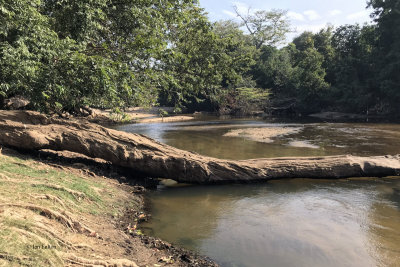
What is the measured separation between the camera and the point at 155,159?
26.8 ft

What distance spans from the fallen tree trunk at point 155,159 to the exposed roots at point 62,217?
11.3 ft

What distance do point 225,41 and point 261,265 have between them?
1051cm

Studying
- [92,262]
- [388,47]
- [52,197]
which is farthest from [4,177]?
[388,47]

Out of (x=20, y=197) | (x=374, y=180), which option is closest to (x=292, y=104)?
(x=374, y=180)

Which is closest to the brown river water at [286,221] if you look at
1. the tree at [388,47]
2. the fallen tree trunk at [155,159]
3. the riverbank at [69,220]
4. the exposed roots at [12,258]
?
the fallen tree trunk at [155,159]

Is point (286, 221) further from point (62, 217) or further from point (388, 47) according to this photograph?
point (388, 47)

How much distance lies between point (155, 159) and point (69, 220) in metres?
3.91

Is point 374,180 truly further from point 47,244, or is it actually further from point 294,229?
point 47,244

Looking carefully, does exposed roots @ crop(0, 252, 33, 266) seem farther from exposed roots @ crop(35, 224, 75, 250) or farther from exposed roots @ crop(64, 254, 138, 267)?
exposed roots @ crop(35, 224, 75, 250)

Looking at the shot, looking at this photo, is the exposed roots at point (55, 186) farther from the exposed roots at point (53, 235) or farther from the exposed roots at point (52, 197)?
the exposed roots at point (53, 235)

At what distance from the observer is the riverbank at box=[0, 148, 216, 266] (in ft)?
10.8

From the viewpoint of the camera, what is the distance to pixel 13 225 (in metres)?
3.42

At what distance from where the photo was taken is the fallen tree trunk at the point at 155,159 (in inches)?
289

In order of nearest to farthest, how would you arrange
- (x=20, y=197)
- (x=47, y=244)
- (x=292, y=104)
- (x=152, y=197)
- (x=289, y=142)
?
(x=47, y=244)
(x=20, y=197)
(x=152, y=197)
(x=289, y=142)
(x=292, y=104)
